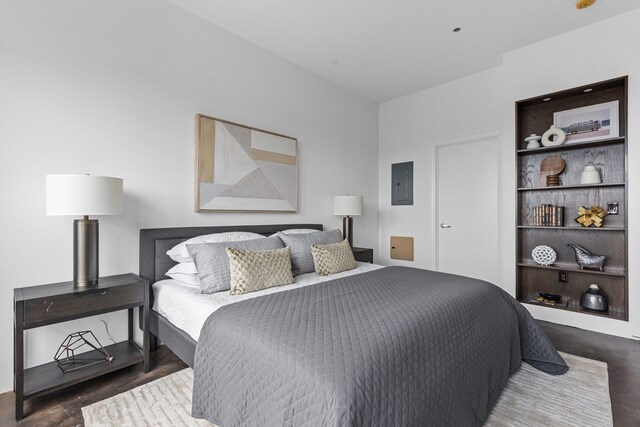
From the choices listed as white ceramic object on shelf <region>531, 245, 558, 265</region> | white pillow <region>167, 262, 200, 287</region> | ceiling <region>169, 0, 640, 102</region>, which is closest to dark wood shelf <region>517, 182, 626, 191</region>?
white ceramic object on shelf <region>531, 245, 558, 265</region>

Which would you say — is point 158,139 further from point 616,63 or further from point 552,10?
point 616,63

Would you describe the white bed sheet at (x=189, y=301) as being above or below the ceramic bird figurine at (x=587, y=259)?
below

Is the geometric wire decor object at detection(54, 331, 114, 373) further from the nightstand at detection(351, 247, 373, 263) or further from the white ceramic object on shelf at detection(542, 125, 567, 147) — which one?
the white ceramic object on shelf at detection(542, 125, 567, 147)

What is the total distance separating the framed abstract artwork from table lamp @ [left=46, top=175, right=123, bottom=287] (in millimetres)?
825

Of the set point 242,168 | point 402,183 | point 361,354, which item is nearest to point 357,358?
point 361,354

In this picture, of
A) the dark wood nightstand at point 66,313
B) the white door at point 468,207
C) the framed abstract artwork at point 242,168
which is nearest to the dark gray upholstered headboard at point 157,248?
the dark wood nightstand at point 66,313

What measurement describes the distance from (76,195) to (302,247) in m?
1.63

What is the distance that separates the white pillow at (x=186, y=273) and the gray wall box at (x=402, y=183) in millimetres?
3172

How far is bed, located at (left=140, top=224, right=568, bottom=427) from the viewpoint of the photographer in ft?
3.39

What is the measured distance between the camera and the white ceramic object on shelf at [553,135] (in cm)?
300

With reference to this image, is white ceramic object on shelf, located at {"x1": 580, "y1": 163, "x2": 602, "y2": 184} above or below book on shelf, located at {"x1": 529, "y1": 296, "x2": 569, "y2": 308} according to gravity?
above

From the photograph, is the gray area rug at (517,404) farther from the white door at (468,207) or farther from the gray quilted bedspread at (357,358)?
the white door at (468,207)

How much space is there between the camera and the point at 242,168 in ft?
9.84

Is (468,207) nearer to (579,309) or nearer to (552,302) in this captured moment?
(552,302)
